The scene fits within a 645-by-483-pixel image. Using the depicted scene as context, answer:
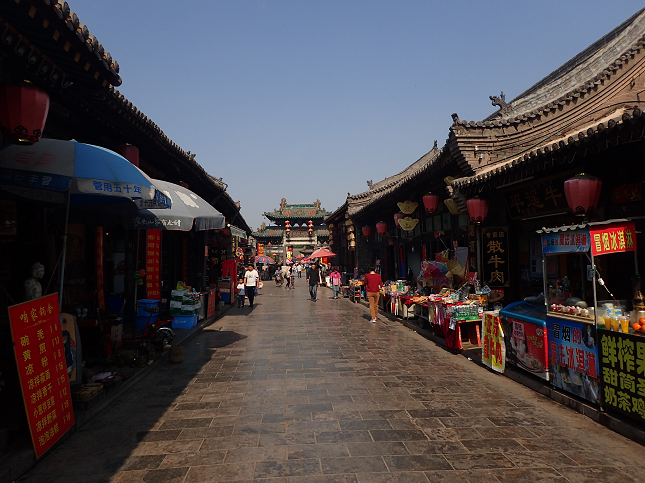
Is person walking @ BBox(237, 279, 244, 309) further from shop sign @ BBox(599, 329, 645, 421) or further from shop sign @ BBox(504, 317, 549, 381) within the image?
shop sign @ BBox(599, 329, 645, 421)

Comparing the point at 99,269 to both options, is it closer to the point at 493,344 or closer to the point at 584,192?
the point at 493,344

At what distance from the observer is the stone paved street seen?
3.31 m

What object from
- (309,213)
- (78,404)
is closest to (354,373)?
(78,404)

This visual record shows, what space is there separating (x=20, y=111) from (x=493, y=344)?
6.60 metres

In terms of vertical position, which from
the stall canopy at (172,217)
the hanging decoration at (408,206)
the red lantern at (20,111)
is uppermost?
the hanging decoration at (408,206)

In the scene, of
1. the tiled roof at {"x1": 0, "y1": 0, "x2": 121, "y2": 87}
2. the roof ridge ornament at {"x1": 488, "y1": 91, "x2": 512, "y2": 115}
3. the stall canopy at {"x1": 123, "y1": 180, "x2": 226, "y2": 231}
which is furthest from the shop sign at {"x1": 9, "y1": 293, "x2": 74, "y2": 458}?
the roof ridge ornament at {"x1": 488, "y1": 91, "x2": 512, "y2": 115}

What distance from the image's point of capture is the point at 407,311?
1146cm

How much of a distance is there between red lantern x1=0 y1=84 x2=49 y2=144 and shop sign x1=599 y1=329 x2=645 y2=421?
19.4 feet

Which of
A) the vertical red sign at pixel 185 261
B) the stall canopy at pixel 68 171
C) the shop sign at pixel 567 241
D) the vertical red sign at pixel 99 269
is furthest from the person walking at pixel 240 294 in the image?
the shop sign at pixel 567 241

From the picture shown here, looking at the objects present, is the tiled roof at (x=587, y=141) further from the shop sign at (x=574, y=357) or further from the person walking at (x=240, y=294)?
the person walking at (x=240, y=294)

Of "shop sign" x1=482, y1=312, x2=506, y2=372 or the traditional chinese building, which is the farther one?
the traditional chinese building

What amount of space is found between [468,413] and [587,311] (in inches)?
69.6

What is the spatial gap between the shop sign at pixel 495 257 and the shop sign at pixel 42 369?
7.29 metres

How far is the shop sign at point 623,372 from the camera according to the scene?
374cm
